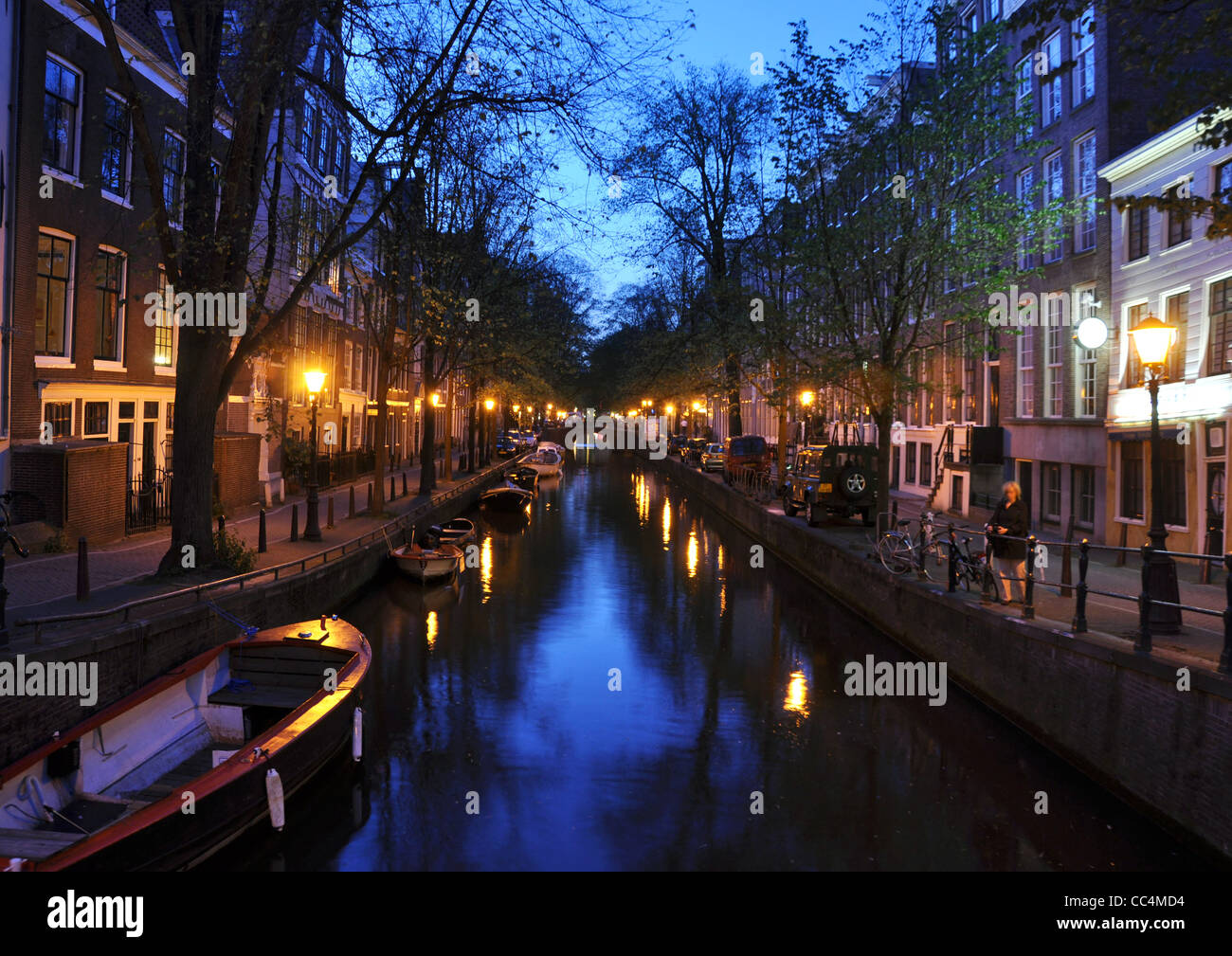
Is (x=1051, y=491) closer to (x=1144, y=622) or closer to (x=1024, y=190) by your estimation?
(x=1024, y=190)

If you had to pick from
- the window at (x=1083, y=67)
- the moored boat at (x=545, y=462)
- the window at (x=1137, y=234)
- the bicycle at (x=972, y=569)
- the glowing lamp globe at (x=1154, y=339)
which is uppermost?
the window at (x=1083, y=67)

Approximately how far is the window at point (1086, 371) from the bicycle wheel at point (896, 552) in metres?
9.18

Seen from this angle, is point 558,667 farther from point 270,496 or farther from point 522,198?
point 270,496

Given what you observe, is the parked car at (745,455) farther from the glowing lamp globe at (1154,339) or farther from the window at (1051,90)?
the glowing lamp globe at (1154,339)

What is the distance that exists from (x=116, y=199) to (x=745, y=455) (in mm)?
31530

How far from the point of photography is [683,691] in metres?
14.3

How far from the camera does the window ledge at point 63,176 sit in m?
17.6

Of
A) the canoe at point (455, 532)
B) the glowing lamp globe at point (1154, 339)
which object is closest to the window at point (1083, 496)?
the glowing lamp globe at point (1154, 339)

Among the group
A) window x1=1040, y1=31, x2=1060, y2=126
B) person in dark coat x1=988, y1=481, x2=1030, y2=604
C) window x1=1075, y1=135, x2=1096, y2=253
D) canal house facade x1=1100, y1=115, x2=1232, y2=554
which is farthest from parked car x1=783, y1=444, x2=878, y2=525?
person in dark coat x1=988, y1=481, x2=1030, y2=604

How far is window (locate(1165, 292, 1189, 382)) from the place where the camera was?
19.0 m

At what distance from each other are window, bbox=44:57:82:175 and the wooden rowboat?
1031 centimetres

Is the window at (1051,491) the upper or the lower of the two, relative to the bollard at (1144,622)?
upper

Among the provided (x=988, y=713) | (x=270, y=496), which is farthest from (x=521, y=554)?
(x=988, y=713)
